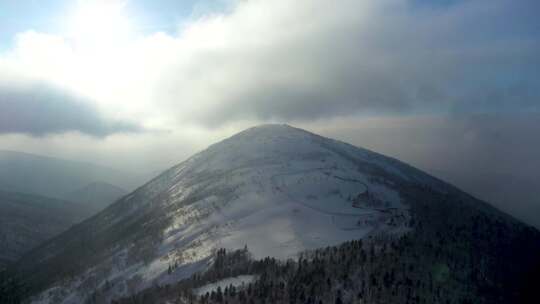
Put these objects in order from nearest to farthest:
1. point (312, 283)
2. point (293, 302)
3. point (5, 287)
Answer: point (5, 287), point (293, 302), point (312, 283)

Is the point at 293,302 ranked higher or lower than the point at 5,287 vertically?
lower

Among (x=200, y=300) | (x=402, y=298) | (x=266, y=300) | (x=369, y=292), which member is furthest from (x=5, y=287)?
(x=402, y=298)

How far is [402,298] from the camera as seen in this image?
197750 millimetres

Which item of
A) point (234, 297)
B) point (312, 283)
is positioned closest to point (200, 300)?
point (234, 297)

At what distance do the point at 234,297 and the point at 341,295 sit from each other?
45.3 meters

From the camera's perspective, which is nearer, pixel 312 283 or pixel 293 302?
pixel 293 302

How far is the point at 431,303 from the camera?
200 metres

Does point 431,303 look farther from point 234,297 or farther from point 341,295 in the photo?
point 234,297

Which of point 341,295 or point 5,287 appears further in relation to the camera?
point 341,295

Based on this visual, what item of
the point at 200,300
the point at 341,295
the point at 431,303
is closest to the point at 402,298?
the point at 431,303

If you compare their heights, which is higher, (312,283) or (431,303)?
(312,283)

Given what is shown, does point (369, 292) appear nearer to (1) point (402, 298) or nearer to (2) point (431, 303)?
(1) point (402, 298)

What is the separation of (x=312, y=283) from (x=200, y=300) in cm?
4875

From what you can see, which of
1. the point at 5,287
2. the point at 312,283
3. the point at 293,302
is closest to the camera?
the point at 5,287
